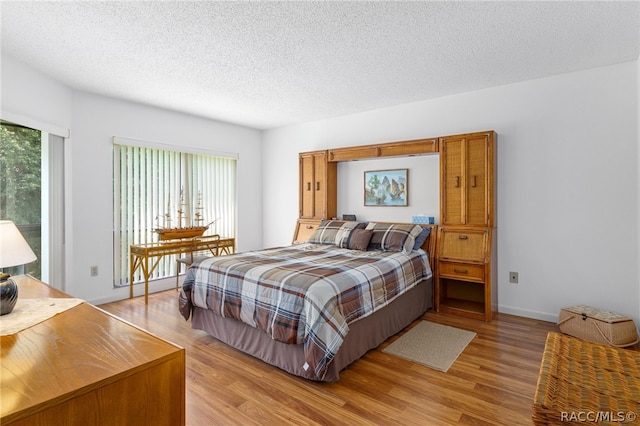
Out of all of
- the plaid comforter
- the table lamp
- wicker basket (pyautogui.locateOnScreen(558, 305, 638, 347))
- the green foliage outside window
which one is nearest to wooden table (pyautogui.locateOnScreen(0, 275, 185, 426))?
the table lamp

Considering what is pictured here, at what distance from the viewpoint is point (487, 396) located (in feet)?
7.02

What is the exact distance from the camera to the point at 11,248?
161 centimetres

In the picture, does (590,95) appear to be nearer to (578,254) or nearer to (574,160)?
(574,160)

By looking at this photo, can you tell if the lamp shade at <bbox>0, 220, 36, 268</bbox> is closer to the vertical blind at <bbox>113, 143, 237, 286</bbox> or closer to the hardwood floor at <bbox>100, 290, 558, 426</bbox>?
the hardwood floor at <bbox>100, 290, 558, 426</bbox>

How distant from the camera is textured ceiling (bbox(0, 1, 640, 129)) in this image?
2.29m

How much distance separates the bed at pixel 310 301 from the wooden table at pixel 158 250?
1.24m

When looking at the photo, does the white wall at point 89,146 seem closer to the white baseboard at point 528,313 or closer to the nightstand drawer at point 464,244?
the nightstand drawer at point 464,244

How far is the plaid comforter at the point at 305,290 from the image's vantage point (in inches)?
88.4

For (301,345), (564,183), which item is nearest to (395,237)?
(564,183)

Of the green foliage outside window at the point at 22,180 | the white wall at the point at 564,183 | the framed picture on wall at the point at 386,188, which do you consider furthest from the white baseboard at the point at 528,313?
the green foliage outside window at the point at 22,180

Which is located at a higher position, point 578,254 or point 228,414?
point 578,254

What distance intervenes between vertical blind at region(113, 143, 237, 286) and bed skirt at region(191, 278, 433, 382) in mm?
1876

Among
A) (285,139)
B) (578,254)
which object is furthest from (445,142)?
(285,139)

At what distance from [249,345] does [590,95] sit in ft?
12.8
